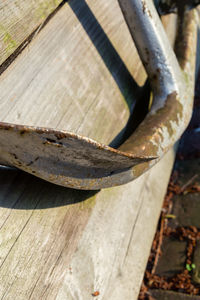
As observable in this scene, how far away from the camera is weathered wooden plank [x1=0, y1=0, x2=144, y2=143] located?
4.60ft

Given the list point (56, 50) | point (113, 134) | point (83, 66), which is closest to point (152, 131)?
point (113, 134)

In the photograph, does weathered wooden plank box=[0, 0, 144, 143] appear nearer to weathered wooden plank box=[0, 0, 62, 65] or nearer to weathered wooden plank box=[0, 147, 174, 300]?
weathered wooden plank box=[0, 0, 62, 65]

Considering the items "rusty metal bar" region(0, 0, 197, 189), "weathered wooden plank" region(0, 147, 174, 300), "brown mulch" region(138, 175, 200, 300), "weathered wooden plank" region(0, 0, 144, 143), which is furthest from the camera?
"brown mulch" region(138, 175, 200, 300)

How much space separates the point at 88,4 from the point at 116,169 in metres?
1.02

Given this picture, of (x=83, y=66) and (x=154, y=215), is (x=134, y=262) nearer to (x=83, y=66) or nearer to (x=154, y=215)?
(x=154, y=215)

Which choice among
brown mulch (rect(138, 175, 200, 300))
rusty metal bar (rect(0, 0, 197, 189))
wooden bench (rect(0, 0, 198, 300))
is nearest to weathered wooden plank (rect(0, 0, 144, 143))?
wooden bench (rect(0, 0, 198, 300))

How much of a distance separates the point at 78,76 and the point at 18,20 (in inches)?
16.5

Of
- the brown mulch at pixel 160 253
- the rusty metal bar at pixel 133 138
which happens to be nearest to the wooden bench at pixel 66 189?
the rusty metal bar at pixel 133 138

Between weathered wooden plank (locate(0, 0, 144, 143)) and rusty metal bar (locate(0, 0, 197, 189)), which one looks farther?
weathered wooden plank (locate(0, 0, 144, 143))

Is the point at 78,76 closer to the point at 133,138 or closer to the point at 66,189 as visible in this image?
the point at 133,138

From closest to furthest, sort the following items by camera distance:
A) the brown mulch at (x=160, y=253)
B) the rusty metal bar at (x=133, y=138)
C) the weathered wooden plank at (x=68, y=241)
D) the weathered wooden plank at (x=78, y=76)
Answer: the rusty metal bar at (x=133, y=138), the weathered wooden plank at (x=68, y=241), the weathered wooden plank at (x=78, y=76), the brown mulch at (x=160, y=253)

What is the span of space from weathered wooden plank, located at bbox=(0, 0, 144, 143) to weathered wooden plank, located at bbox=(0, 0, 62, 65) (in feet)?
0.20

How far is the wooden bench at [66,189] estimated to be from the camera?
4.20ft

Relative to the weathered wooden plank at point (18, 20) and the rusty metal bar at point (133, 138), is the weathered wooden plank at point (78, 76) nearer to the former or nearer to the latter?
the weathered wooden plank at point (18, 20)
